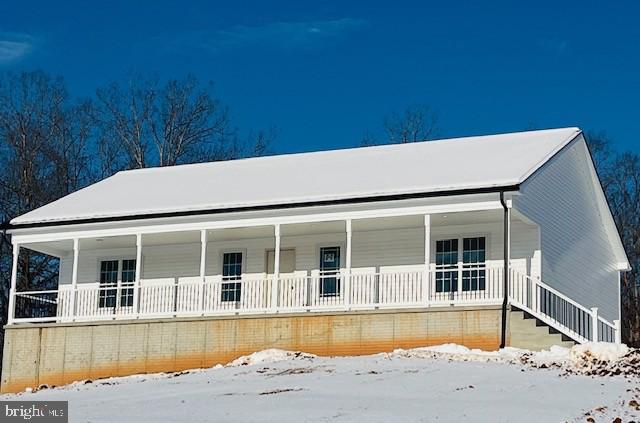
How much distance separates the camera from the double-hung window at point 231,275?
109 feet

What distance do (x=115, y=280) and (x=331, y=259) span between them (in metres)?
6.40

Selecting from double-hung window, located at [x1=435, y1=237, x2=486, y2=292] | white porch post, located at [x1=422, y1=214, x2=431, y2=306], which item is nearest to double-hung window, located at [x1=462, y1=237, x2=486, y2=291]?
double-hung window, located at [x1=435, y1=237, x2=486, y2=292]

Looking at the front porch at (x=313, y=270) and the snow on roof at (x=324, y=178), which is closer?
the front porch at (x=313, y=270)

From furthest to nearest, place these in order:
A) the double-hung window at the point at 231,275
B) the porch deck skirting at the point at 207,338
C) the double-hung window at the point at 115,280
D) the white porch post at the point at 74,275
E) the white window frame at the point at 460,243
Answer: the double-hung window at the point at 115,280 < the double-hung window at the point at 231,275 < the white porch post at the point at 74,275 < the white window frame at the point at 460,243 < the porch deck skirting at the point at 207,338

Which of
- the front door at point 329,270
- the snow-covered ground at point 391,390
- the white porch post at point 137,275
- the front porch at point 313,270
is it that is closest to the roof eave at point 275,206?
the front porch at point 313,270

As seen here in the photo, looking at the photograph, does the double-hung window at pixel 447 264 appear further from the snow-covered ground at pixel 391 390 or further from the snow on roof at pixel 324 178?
the snow-covered ground at pixel 391 390

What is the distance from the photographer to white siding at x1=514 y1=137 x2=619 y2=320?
30.5m

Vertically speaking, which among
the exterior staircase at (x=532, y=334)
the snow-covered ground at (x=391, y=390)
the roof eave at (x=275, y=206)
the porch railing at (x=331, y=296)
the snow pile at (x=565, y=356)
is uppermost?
the roof eave at (x=275, y=206)

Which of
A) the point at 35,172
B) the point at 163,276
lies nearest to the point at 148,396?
the point at 163,276

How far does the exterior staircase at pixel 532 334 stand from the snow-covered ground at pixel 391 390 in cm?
102

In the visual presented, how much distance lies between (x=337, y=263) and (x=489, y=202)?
5467 millimetres

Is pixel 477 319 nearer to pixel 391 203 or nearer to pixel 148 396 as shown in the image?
pixel 391 203

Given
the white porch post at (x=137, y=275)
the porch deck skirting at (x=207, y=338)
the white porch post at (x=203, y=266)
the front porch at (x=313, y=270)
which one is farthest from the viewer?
the white porch post at (x=137, y=275)

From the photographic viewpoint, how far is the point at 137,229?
107 ft
